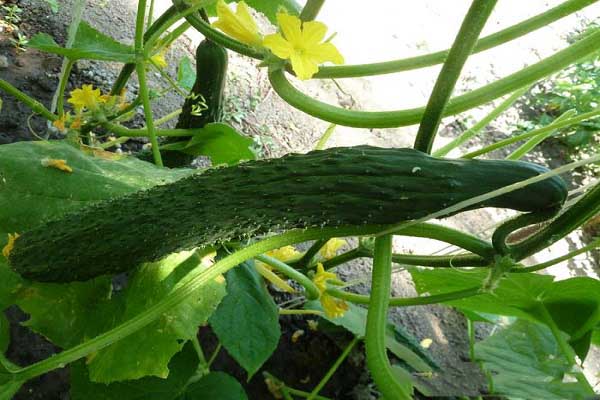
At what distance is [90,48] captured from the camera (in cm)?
125

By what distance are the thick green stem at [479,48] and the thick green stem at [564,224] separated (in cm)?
19

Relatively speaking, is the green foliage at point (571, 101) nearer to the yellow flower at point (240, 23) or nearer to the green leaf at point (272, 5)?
the green leaf at point (272, 5)

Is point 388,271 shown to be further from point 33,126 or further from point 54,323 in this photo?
point 33,126

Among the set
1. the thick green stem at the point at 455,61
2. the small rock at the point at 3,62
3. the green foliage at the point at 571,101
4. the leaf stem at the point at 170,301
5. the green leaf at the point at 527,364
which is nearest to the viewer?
the thick green stem at the point at 455,61

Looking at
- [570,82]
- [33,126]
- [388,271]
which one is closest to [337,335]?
[388,271]

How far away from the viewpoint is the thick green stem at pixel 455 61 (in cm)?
66

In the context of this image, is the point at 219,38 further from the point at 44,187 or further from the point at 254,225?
the point at 44,187

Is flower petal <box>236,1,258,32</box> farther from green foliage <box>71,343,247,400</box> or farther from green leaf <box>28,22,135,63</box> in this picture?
green foliage <box>71,343,247,400</box>

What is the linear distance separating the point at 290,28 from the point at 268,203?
9.5 inches

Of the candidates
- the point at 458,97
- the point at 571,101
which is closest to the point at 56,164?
the point at 458,97

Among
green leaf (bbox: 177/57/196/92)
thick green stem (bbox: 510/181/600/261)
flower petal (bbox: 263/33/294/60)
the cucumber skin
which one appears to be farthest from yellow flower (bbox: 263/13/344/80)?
green leaf (bbox: 177/57/196/92)

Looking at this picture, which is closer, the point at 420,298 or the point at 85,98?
the point at 420,298

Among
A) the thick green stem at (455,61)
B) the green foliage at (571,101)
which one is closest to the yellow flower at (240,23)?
the thick green stem at (455,61)

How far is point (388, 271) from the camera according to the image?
0.78 metres
